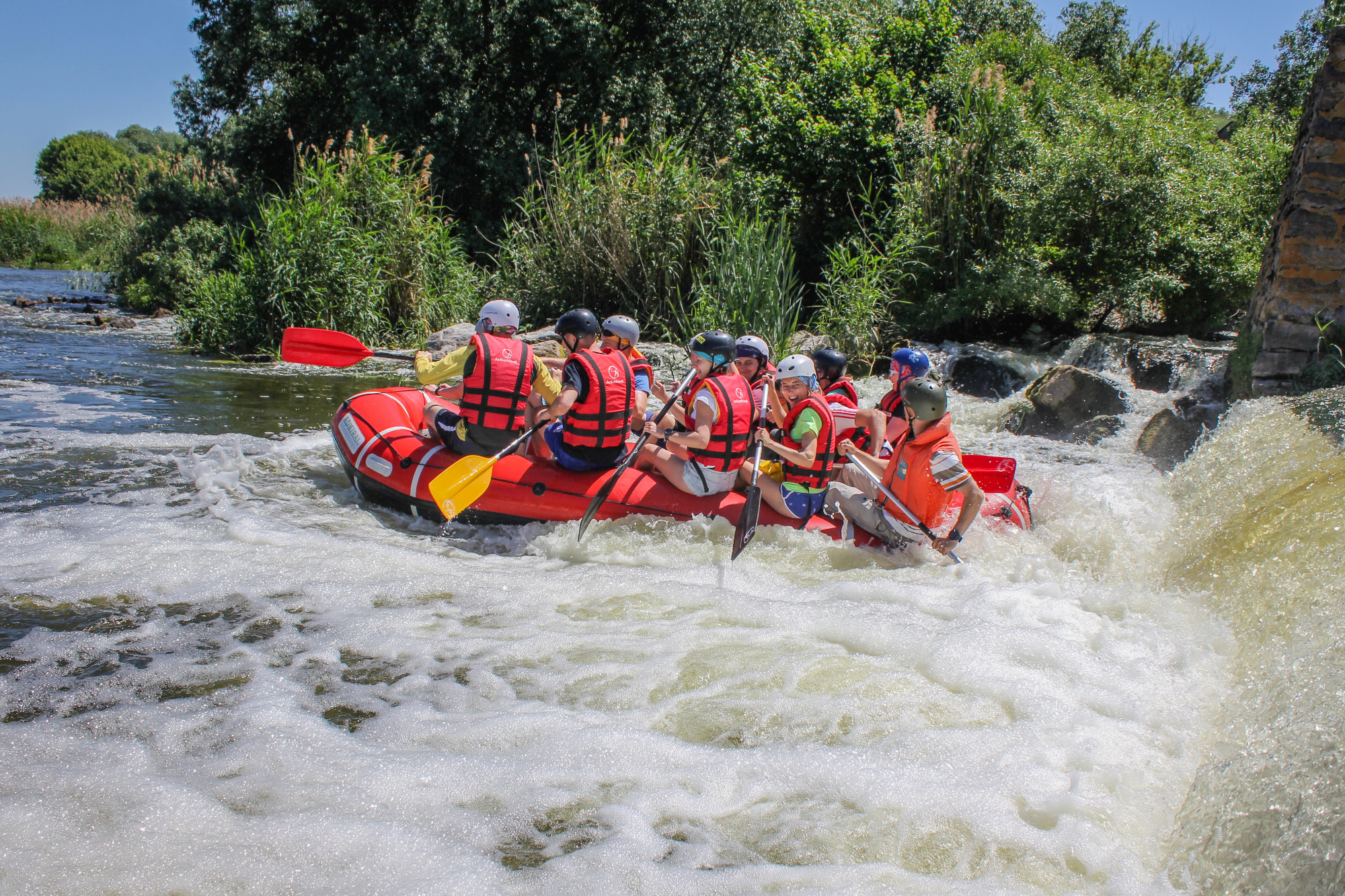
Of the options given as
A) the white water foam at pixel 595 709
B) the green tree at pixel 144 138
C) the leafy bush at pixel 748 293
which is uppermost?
the green tree at pixel 144 138

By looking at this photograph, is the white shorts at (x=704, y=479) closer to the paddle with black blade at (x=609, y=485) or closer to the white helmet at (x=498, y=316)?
the paddle with black blade at (x=609, y=485)

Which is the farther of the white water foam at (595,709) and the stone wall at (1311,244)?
the stone wall at (1311,244)

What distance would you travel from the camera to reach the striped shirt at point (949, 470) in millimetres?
3811

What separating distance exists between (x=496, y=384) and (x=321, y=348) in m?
2.35

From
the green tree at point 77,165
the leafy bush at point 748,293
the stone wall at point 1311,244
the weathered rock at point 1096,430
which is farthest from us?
the green tree at point 77,165

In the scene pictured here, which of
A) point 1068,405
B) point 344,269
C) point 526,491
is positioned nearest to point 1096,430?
point 1068,405

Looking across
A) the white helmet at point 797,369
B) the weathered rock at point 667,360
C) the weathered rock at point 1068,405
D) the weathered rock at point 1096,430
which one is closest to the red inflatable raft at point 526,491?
the white helmet at point 797,369

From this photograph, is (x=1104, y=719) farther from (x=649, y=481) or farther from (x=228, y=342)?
(x=228, y=342)

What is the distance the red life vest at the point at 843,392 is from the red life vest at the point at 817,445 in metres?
0.59

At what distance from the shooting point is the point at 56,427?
253 inches

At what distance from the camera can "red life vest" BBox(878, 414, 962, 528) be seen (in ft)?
12.9

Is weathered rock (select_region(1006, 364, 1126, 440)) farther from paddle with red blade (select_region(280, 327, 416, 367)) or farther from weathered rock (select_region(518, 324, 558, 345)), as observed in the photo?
paddle with red blade (select_region(280, 327, 416, 367))

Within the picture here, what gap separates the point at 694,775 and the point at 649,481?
233cm

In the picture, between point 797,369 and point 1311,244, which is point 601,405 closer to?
point 797,369
